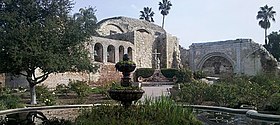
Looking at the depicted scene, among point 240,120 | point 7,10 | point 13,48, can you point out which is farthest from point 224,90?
point 7,10

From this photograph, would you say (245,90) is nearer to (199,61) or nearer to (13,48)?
(13,48)

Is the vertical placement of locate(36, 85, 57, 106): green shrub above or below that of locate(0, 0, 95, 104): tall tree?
below

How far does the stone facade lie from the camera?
123ft

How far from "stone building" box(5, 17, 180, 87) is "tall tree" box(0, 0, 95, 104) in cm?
1021

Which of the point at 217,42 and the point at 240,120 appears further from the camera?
the point at 217,42

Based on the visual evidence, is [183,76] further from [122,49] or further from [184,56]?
[184,56]

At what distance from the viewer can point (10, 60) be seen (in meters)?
14.2

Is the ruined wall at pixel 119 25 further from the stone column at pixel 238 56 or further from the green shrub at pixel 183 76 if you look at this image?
the green shrub at pixel 183 76

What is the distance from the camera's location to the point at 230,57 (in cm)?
4003

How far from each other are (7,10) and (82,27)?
3376mm

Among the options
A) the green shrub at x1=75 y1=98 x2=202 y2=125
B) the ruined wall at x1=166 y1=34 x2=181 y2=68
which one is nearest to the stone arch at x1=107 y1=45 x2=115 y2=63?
the ruined wall at x1=166 y1=34 x2=181 y2=68

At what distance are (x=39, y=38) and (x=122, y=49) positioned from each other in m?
21.8

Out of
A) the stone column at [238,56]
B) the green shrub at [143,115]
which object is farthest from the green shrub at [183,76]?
the green shrub at [143,115]

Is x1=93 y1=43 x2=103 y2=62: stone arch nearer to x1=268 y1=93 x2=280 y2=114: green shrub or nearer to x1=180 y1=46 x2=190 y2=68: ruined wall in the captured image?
x1=180 y1=46 x2=190 y2=68: ruined wall
